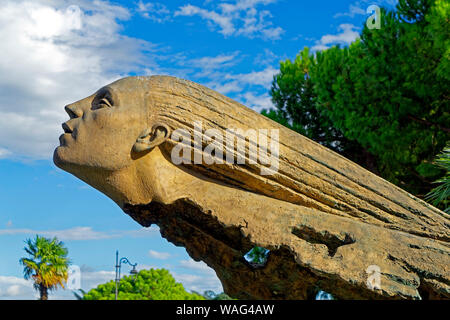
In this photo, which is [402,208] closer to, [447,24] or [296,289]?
[296,289]

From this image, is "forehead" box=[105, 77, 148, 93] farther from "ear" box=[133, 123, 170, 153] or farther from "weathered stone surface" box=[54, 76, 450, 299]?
"ear" box=[133, 123, 170, 153]

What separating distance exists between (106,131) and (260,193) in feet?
4.00

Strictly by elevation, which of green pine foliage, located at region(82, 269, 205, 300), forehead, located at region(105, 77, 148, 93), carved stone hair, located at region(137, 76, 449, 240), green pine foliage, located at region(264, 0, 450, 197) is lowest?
green pine foliage, located at region(82, 269, 205, 300)

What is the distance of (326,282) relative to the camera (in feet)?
13.2

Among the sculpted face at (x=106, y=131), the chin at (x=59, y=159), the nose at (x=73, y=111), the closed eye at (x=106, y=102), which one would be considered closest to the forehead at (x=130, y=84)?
the sculpted face at (x=106, y=131)

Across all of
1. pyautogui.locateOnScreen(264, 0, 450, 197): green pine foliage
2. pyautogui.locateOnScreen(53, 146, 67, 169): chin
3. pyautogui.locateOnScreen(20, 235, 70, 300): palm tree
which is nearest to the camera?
pyautogui.locateOnScreen(53, 146, 67, 169): chin

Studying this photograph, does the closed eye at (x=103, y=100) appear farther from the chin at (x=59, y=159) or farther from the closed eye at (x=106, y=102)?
the chin at (x=59, y=159)

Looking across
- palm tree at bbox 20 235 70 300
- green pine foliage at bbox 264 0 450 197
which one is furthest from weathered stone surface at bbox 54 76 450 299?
palm tree at bbox 20 235 70 300

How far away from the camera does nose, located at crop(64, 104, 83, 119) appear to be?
3948 millimetres

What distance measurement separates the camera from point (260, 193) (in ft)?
13.1

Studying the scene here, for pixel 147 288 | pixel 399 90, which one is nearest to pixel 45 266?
pixel 147 288

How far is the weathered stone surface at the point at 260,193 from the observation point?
12.1 feet

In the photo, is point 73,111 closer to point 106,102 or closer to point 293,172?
point 106,102
